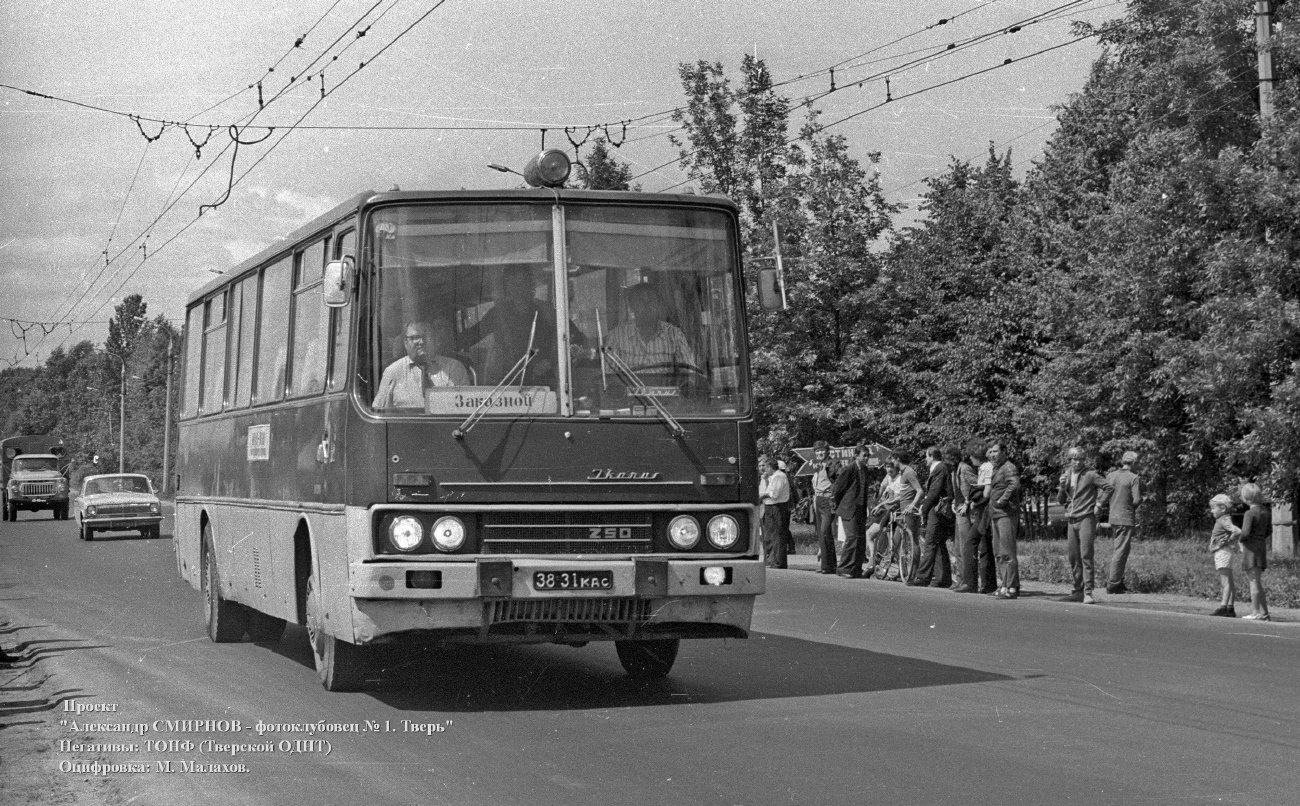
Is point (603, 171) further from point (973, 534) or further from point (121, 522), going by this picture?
point (973, 534)

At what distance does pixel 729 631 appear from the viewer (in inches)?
399

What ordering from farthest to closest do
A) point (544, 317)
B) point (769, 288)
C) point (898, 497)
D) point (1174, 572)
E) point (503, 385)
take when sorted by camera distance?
point (898, 497), point (1174, 572), point (769, 288), point (544, 317), point (503, 385)

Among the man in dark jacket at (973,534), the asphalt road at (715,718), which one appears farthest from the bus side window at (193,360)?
the man in dark jacket at (973,534)

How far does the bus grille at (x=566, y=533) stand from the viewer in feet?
31.7

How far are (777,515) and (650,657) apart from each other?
51.3ft

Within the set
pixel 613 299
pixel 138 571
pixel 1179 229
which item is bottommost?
pixel 138 571

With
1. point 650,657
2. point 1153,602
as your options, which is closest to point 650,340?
point 650,657

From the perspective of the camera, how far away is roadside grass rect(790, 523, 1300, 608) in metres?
19.7

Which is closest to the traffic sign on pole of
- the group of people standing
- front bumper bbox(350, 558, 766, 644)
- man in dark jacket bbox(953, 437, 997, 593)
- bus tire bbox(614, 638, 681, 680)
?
the group of people standing

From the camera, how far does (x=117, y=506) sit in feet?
124

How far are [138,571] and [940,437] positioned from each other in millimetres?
22555

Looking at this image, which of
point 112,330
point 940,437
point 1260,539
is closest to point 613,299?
point 1260,539

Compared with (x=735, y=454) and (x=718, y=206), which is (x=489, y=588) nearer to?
(x=735, y=454)

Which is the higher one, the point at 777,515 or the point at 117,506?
the point at 117,506
